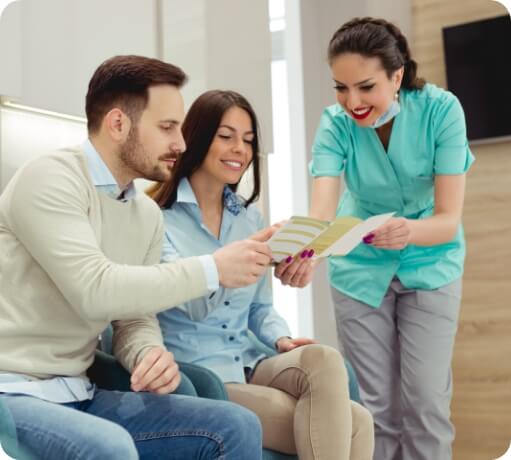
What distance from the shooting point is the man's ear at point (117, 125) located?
4.52ft

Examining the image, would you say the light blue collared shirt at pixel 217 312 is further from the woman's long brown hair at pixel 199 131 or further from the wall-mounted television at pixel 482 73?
the wall-mounted television at pixel 482 73

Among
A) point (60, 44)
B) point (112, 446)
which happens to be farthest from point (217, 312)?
point (60, 44)

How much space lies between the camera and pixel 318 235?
4.59ft

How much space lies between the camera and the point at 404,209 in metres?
2.04

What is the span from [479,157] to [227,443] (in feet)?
6.89

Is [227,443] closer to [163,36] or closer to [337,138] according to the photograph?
[337,138]

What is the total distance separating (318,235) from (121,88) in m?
0.50

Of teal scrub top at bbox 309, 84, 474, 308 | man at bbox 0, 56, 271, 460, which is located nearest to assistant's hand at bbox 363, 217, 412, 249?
teal scrub top at bbox 309, 84, 474, 308

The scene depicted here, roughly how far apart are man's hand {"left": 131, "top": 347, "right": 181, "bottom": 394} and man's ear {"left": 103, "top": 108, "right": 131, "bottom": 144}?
0.43 meters

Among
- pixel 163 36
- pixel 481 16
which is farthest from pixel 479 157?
pixel 163 36

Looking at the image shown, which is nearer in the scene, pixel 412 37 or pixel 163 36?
pixel 163 36

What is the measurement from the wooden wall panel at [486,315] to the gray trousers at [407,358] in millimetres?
766

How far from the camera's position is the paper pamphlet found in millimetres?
1369

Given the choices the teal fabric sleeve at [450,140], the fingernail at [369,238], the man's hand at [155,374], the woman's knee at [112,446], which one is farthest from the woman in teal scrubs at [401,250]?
the woman's knee at [112,446]
